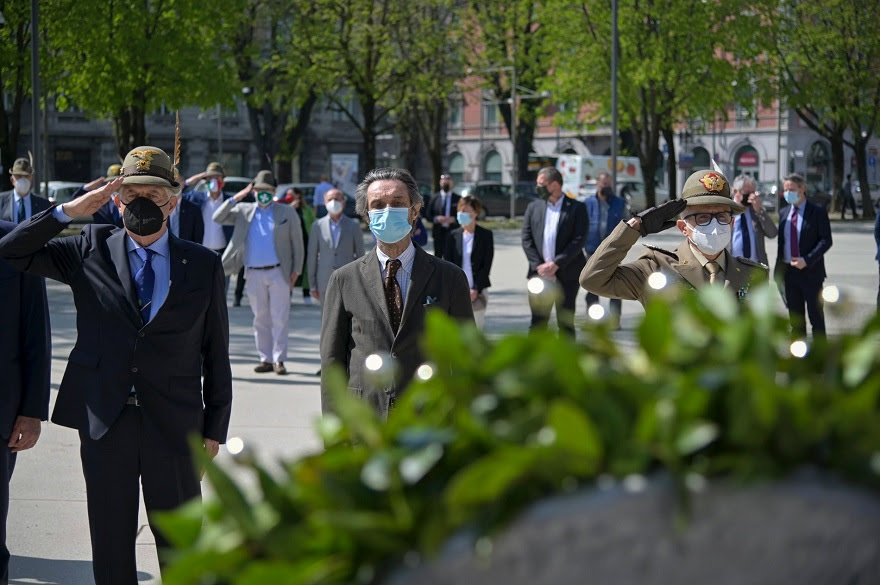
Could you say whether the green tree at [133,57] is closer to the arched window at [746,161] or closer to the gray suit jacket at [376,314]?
the gray suit jacket at [376,314]

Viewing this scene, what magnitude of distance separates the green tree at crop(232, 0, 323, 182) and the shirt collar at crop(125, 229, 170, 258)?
106 feet

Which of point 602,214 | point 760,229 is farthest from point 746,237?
point 602,214

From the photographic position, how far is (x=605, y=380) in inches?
62.0

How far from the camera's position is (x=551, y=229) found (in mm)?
13648

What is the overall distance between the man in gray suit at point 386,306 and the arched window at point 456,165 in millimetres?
83313

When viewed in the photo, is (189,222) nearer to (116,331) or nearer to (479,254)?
(479,254)

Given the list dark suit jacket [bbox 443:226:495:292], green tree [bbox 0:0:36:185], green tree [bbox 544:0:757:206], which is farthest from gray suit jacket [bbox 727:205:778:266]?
green tree [bbox 544:0:757:206]

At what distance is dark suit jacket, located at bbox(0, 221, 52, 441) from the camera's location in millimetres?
5258

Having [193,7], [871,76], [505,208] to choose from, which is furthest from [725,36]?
[193,7]

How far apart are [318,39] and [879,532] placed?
132 ft

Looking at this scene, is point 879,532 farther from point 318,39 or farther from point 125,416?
point 318,39

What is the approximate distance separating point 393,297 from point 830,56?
4581 centimetres

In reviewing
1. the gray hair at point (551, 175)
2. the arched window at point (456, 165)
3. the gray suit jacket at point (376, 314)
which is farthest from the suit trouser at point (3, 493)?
the arched window at point (456, 165)

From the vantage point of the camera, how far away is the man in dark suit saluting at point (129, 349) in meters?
4.80
